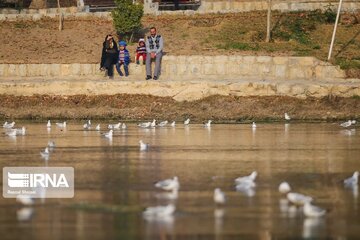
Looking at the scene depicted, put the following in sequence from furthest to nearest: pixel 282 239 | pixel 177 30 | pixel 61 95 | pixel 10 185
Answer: pixel 177 30, pixel 61 95, pixel 10 185, pixel 282 239

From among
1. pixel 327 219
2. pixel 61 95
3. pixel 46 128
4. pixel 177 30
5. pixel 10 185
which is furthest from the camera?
pixel 177 30

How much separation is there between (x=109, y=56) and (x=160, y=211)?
25187 millimetres

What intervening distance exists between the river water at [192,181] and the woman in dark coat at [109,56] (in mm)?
7094

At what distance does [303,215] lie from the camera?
66.4ft

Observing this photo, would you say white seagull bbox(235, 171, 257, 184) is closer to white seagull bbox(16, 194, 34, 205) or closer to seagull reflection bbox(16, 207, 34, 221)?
white seagull bbox(16, 194, 34, 205)

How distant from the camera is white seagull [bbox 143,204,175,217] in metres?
19.9

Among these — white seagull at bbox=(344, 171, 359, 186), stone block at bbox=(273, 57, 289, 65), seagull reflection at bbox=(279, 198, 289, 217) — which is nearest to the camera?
seagull reflection at bbox=(279, 198, 289, 217)

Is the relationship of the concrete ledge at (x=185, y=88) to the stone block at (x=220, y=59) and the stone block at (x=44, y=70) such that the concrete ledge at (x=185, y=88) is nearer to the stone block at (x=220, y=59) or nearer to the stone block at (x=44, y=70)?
the stone block at (x=44, y=70)

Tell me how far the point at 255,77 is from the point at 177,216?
80.5ft

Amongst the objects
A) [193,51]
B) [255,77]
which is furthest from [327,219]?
[193,51]

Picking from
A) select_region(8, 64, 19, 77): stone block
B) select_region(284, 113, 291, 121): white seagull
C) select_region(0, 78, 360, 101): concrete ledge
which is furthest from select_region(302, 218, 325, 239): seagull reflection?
select_region(8, 64, 19, 77): stone block

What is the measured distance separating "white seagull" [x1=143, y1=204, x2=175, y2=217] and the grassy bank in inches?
828

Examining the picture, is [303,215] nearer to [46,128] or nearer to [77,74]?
[46,128]

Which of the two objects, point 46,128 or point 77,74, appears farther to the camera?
point 77,74
